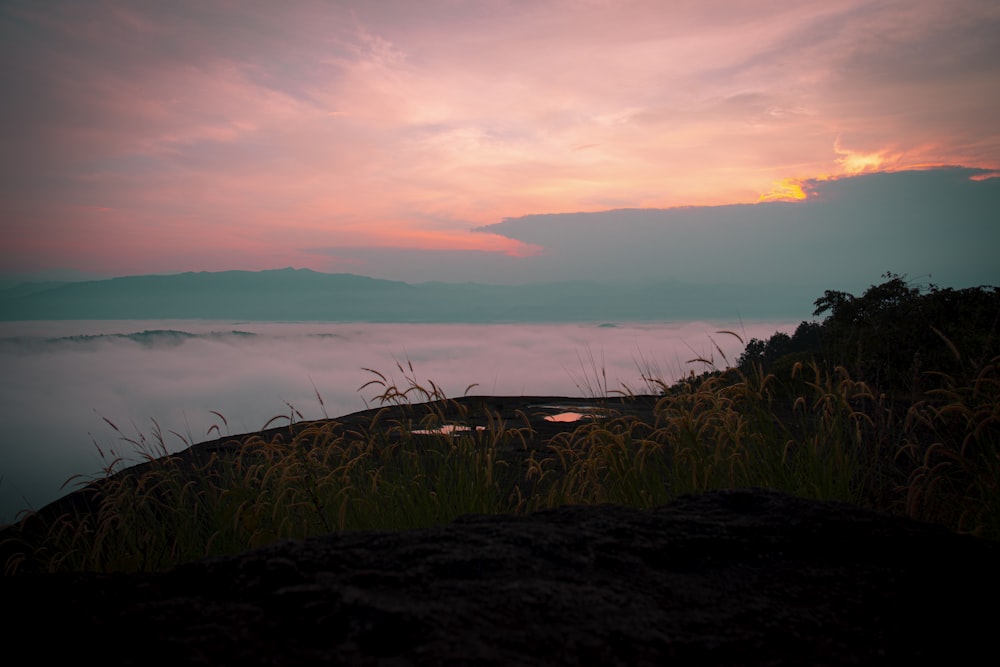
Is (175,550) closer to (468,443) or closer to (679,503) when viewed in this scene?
(468,443)

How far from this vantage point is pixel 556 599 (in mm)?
1933

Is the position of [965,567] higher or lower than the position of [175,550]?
higher

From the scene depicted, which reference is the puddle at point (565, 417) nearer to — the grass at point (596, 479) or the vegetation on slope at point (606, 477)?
the vegetation on slope at point (606, 477)

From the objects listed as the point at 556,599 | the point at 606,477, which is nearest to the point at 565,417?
the point at 606,477

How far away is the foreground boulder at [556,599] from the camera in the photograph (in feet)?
5.55

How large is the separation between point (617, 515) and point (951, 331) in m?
10.4

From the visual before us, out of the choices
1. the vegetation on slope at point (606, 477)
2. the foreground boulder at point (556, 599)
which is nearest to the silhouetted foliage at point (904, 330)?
the vegetation on slope at point (606, 477)

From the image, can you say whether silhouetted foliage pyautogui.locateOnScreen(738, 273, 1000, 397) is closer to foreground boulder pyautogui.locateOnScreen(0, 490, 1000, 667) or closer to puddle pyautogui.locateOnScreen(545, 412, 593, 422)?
puddle pyautogui.locateOnScreen(545, 412, 593, 422)

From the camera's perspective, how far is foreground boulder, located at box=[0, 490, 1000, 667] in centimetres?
169

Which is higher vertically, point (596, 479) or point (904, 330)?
point (904, 330)

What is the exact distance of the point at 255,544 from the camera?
4.33 metres

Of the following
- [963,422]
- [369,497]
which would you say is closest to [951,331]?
[963,422]

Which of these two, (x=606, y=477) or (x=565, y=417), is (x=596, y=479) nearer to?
(x=606, y=477)

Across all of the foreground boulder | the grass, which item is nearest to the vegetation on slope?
the grass
